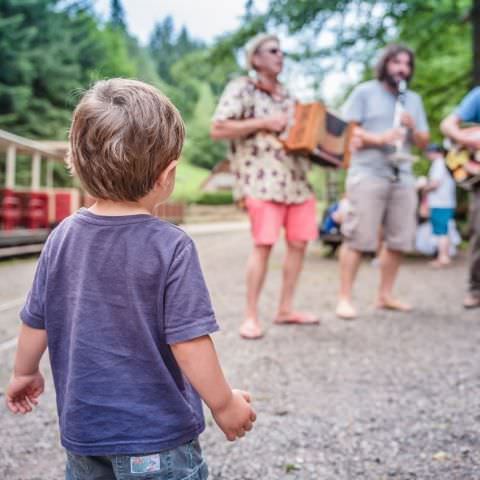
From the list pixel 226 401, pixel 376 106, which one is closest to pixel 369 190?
pixel 376 106

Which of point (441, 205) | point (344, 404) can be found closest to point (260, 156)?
point (344, 404)

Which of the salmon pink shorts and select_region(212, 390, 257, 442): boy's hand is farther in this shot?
the salmon pink shorts

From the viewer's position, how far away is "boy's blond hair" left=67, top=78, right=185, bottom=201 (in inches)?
50.5

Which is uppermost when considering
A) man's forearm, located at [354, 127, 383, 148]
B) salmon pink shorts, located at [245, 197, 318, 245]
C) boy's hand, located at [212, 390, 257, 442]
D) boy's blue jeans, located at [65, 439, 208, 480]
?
man's forearm, located at [354, 127, 383, 148]

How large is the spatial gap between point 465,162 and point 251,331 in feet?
7.61

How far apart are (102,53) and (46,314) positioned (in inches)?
1300

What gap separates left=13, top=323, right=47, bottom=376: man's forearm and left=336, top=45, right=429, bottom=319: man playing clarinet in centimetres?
348

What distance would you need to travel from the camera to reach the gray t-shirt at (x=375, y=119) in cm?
483

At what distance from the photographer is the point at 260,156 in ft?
13.8

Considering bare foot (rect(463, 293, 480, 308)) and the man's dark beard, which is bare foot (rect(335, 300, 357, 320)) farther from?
the man's dark beard

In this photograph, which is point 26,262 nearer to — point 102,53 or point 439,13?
point 439,13

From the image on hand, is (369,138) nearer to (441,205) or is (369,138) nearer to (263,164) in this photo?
(263,164)

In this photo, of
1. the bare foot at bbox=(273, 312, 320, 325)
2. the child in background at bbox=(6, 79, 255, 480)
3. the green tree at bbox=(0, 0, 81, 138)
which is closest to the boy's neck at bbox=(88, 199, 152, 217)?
the child in background at bbox=(6, 79, 255, 480)

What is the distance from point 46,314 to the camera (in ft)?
4.50
